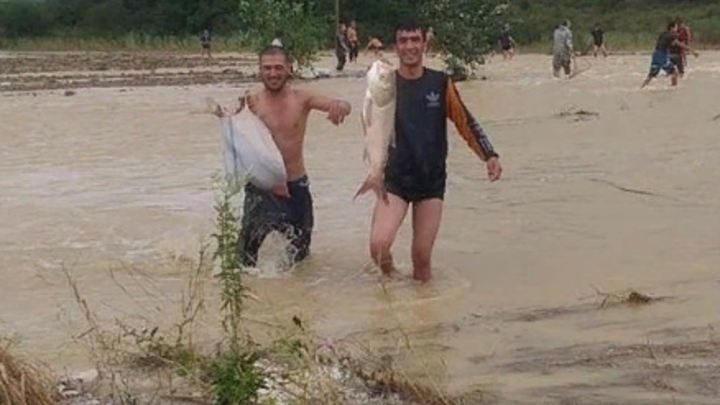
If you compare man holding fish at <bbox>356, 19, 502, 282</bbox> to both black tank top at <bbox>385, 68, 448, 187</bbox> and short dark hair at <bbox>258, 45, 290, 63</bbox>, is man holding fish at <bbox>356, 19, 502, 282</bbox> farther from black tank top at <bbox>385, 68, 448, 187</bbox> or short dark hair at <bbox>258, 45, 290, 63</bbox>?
short dark hair at <bbox>258, 45, 290, 63</bbox>

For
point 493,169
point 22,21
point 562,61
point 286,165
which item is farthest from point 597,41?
point 22,21

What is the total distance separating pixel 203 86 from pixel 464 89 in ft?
20.1

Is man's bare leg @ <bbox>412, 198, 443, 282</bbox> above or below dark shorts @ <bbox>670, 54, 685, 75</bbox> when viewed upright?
above

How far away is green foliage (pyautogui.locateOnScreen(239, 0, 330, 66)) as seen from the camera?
28.8 meters

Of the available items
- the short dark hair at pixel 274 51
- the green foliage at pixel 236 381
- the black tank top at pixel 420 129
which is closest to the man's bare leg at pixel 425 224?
the black tank top at pixel 420 129

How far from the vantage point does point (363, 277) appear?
26.3 feet

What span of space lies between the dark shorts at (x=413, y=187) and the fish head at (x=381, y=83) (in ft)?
1.56

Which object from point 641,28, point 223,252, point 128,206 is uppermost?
point 223,252

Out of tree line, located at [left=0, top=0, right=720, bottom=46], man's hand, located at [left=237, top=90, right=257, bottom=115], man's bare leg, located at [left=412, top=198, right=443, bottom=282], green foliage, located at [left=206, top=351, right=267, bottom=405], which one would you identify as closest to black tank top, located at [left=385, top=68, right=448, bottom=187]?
man's bare leg, located at [left=412, top=198, right=443, bottom=282]

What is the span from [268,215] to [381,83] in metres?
1.20

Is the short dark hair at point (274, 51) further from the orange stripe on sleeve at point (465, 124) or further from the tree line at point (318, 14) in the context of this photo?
the tree line at point (318, 14)

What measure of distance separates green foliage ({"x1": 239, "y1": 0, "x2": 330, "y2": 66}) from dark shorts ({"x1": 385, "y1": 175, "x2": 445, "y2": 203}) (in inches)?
829

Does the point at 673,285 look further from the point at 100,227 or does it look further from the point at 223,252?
the point at 100,227

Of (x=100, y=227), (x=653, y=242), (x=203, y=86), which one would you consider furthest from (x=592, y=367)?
(x=203, y=86)
